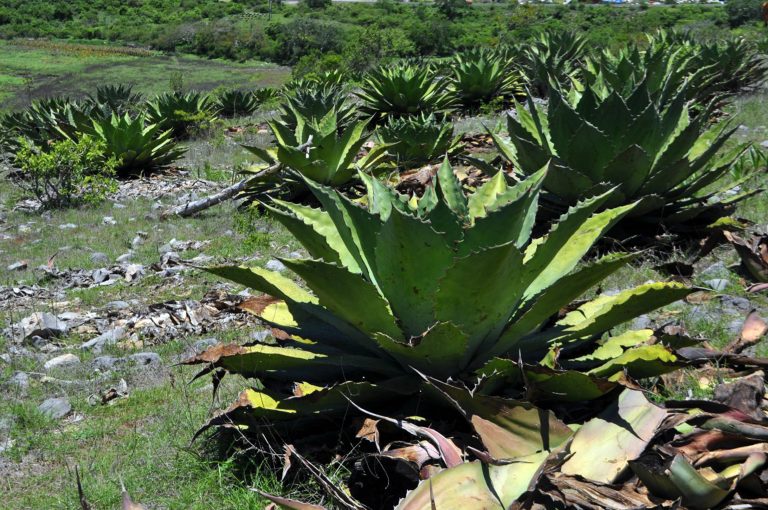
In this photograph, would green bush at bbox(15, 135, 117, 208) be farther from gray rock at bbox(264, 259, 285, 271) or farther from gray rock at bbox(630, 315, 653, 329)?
gray rock at bbox(630, 315, 653, 329)

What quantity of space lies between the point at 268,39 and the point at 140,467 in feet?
197

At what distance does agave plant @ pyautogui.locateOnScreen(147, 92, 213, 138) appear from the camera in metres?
14.2

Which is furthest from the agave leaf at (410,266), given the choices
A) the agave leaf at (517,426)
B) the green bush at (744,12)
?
the green bush at (744,12)

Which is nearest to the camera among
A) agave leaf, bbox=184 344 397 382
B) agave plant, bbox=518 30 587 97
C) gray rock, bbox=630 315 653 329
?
agave leaf, bbox=184 344 397 382

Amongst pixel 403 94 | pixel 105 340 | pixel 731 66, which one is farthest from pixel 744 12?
pixel 105 340

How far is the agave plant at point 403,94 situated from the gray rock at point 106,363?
681 centimetres

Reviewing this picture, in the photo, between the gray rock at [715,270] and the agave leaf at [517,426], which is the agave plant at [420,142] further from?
the agave leaf at [517,426]

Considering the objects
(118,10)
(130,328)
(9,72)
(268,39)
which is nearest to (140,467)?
(130,328)

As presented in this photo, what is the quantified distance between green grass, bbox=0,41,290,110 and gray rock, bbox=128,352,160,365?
95.2 feet

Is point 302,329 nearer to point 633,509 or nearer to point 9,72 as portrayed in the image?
point 633,509

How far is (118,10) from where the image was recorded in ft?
281

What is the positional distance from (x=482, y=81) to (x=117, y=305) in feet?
25.0

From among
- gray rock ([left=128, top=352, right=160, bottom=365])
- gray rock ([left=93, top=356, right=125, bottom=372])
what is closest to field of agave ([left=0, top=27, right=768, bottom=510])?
gray rock ([left=128, top=352, right=160, bottom=365])

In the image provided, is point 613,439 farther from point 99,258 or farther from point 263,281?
point 99,258
